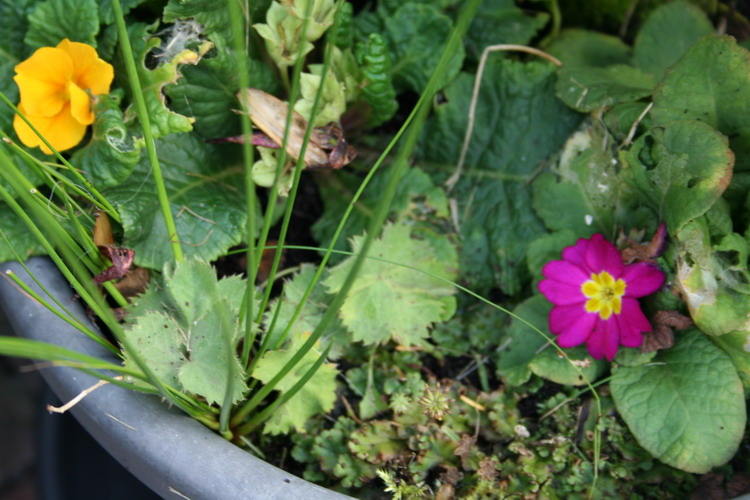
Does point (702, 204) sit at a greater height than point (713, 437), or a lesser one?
greater

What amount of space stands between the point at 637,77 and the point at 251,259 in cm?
75

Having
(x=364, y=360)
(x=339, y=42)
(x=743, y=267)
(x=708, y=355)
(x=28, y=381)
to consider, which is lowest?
(x=28, y=381)

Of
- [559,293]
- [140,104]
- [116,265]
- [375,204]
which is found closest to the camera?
[140,104]

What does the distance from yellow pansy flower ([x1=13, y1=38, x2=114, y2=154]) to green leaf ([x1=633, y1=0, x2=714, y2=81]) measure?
805mm

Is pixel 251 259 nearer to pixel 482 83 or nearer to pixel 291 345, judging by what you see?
pixel 291 345

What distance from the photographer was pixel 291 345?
90 cm

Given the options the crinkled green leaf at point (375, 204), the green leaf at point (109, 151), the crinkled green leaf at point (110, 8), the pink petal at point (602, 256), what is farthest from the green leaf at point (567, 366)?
the crinkled green leaf at point (110, 8)

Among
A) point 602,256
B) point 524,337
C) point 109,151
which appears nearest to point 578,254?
point 602,256

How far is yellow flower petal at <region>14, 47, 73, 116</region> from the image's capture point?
2.99 ft

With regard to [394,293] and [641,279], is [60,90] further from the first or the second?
[641,279]

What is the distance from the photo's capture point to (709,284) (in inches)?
34.7

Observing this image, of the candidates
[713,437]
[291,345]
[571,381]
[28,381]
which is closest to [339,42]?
[291,345]

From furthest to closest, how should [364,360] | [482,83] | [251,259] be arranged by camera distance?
[482,83] → [364,360] → [251,259]

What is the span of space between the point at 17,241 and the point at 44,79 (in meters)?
0.21
